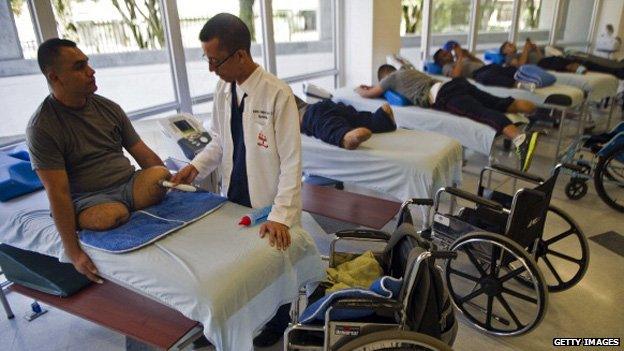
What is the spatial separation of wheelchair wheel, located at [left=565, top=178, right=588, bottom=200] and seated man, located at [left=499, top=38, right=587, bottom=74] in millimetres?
2207

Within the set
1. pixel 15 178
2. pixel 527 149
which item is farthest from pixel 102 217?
pixel 527 149

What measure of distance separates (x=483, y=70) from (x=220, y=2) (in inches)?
107

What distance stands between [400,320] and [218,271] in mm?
545

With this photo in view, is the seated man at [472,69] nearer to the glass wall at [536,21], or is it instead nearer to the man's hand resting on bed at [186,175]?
the glass wall at [536,21]

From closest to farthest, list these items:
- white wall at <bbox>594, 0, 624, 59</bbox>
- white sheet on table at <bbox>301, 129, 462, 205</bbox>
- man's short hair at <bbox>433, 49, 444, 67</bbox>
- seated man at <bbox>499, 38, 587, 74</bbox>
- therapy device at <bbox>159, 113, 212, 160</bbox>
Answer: therapy device at <bbox>159, 113, 212, 160</bbox> → white sheet on table at <bbox>301, 129, 462, 205</bbox> → man's short hair at <bbox>433, 49, 444, 67</bbox> → seated man at <bbox>499, 38, 587, 74</bbox> → white wall at <bbox>594, 0, 624, 59</bbox>

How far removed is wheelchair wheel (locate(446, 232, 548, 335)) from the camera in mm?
1572

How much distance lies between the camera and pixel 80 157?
1454mm

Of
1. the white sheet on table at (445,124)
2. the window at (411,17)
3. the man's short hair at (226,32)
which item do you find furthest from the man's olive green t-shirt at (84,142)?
the window at (411,17)

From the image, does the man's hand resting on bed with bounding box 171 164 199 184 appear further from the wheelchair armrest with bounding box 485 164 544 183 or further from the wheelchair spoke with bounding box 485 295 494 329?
the wheelchair armrest with bounding box 485 164 544 183

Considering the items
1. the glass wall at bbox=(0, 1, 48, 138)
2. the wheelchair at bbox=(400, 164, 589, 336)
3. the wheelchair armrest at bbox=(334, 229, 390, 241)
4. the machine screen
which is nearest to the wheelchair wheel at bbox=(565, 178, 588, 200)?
the wheelchair at bbox=(400, 164, 589, 336)

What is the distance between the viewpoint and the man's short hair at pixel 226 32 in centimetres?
123

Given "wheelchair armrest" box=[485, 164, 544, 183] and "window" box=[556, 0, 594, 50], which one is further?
"window" box=[556, 0, 594, 50]

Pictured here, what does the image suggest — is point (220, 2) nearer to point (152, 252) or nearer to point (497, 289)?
point (152, 252)

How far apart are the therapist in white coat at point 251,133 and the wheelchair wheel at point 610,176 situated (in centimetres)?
232
